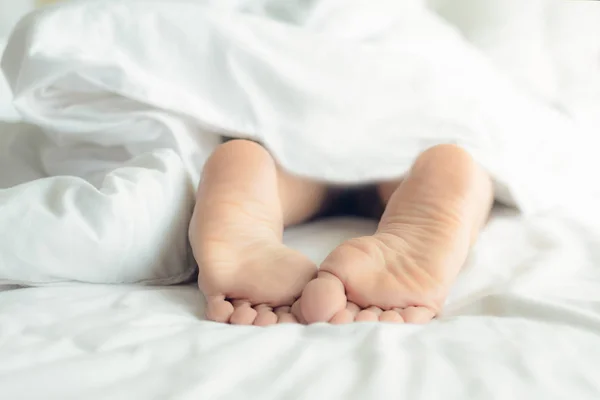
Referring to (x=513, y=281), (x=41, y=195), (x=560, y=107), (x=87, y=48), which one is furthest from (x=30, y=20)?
(x=560, y=107)

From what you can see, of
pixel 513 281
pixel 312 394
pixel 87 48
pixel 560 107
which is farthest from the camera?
pixel 560 107

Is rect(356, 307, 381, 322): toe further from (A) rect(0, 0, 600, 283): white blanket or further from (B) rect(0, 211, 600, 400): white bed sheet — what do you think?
(A) rect(0, 0, 600, 283): white blanket

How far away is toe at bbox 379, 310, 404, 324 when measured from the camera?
53cm

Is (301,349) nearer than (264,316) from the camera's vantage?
Yes

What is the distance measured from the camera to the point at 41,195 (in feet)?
2.00

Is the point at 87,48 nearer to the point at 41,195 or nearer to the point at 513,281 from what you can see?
the point at 41,195

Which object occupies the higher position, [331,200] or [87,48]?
[87,48]

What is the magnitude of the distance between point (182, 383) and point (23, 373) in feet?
0.32

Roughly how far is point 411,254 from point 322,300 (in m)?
0.11

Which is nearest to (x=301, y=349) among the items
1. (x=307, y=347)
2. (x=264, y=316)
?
(x=307, y=347)

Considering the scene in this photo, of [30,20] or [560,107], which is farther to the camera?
[560,107]

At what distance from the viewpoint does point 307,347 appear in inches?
17.5

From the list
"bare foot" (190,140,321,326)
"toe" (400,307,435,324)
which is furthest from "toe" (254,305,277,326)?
"toe" (400,307,435,324)

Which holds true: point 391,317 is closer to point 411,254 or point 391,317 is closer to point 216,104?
point 411,254
